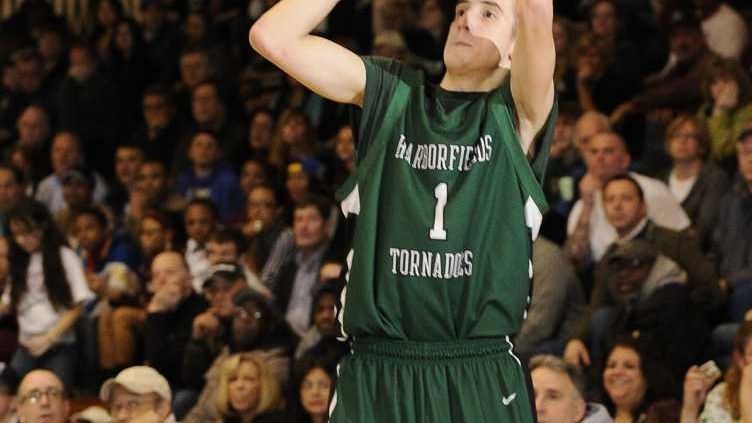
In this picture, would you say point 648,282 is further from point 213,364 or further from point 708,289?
point 213,364

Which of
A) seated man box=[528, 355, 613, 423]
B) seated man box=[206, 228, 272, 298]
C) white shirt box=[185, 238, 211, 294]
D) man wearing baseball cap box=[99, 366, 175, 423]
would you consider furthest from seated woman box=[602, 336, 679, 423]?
white shirt box=[185, 238, 211, 294]

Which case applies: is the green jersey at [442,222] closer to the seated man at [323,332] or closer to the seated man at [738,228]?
the seated man at [323,332]

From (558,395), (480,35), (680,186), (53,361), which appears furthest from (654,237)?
(480,35)

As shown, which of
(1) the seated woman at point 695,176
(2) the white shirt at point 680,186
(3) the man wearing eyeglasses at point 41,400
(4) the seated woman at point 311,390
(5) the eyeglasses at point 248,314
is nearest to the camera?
(3) the man wearing eyeglasses at point 41,400

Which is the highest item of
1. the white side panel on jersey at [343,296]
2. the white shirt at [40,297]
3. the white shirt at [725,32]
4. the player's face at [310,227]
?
the white shirt at [725,32]

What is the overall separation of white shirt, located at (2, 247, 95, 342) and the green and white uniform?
17.9ft

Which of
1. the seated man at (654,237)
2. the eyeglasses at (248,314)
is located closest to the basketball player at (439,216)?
the seated man at (654,237)

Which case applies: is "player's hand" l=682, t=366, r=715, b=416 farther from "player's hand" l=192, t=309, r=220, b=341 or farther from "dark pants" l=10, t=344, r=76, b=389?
"dark pants" l=10, t=344, r=76, b=389

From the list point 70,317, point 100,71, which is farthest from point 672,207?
point 100,71

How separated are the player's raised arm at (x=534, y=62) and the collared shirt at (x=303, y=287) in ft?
16.5

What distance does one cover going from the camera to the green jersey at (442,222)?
14.2ft

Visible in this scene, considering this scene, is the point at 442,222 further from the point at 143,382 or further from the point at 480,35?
the point at 143,382

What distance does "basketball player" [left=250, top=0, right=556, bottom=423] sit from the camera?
4.32 meters

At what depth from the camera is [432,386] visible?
4367mm
